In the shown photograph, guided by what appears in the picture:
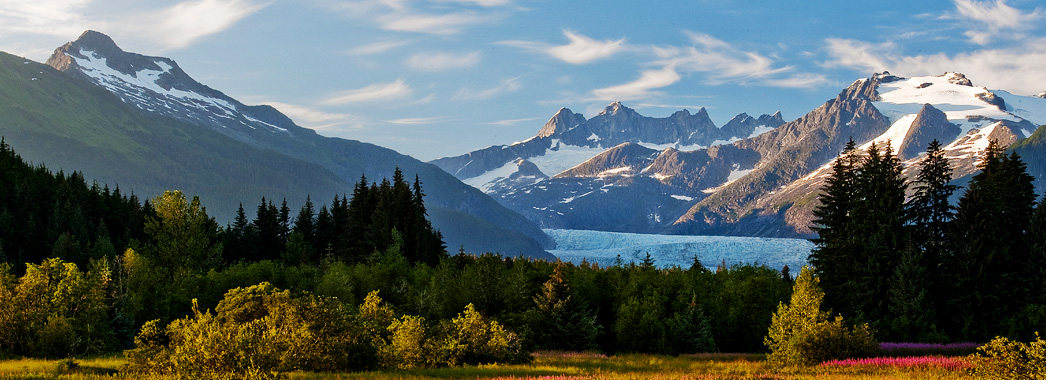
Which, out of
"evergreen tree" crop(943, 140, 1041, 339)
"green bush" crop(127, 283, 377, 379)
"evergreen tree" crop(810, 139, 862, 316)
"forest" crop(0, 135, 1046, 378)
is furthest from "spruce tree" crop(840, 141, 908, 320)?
"green bush" crop(127, 283, 377, 379)

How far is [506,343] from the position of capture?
113 ft

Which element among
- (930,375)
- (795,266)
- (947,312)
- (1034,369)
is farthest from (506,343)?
(795,266)

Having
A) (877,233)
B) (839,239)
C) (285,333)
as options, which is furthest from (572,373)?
(839,239)

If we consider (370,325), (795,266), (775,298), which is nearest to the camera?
(370,325)

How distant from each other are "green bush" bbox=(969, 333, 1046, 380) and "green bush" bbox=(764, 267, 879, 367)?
11458 mm

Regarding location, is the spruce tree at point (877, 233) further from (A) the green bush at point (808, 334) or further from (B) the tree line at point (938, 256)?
(A) the green bush at point (808, 334)

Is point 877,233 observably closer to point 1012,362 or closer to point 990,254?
point 990,254

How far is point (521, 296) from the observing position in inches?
2259

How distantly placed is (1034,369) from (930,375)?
6.45 m

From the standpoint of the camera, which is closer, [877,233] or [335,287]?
[877,233]

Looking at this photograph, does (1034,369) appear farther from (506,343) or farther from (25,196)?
(25,196)

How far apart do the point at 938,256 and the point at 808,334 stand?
92.3 feet

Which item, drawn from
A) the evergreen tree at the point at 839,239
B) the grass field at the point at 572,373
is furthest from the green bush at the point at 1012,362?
the evergreen tree at the point at 839,239

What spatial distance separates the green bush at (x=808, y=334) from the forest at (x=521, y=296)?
15 centimetres
